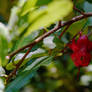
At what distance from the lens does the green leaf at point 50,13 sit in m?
0.48

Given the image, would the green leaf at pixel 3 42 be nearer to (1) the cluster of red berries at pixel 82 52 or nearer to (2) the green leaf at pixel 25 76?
Result: (2) the green leaf at pixel 25 76

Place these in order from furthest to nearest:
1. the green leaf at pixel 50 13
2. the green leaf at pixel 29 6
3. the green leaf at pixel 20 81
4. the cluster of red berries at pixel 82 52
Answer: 1. the cluster of red berries at pixel 82 52
2. the green leaf at pixel 20 81
3. the green leaf at pixel 29 6
4. the green leaf at pixel 50 13

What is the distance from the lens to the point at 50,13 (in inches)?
19.6

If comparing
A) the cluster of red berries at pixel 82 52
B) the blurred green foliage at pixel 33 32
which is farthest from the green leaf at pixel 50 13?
the cluster of red berries at pixel 82 52

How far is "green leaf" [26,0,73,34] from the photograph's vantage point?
0.48 meters

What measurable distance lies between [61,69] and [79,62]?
3.11 ft

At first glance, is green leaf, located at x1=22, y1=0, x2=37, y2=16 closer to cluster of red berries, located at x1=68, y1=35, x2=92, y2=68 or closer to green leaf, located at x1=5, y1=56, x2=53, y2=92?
green leaf, located at x1=5, y1=56, x2=53, y2=92

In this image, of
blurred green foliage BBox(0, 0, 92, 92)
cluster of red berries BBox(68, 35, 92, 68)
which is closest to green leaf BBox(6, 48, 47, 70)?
blurred green foliage BBox(0, 0, 92, 92)

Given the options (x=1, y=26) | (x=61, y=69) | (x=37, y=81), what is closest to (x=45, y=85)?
(x=37, y=81)

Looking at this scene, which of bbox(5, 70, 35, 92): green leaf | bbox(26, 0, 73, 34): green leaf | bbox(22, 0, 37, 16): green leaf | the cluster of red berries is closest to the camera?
bbox(26, 0, 73, 34): green leaf

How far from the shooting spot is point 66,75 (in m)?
1.77

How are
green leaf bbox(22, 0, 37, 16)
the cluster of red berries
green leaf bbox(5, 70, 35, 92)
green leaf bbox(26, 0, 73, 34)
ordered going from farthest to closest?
1. the cluster of red berries
2. green leaf bbox(5, 70, 35, 92)
3. green leaf bbox(22, 0, 37, 16)
4. green leaf bbox(26, 0, 73, 34)

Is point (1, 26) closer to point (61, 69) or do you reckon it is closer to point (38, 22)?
point (38, 22)

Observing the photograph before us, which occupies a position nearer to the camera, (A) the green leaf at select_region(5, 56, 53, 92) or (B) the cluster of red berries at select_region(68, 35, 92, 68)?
(A) the green leaf at select_region(5, 56, 53, 92)
